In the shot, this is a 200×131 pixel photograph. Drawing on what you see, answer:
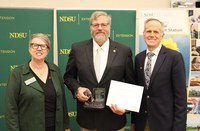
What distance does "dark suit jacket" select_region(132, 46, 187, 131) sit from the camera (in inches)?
90.0

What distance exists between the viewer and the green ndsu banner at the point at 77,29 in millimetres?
3598

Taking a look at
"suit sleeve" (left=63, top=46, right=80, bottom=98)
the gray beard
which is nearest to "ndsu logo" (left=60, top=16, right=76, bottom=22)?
"suit sleeve" (left=63, top=46, right=80, bottom=98)

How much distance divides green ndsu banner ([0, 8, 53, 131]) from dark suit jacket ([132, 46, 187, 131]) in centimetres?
183

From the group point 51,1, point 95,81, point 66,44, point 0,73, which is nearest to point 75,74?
point 95,81

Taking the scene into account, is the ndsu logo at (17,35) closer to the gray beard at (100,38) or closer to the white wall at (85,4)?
the white wall at (85,4)

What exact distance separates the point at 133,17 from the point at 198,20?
0.97 meters

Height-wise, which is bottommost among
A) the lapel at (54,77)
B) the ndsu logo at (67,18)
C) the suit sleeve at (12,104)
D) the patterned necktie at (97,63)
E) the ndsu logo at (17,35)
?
the suit sleeve at (12,104)

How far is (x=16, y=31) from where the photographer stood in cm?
346

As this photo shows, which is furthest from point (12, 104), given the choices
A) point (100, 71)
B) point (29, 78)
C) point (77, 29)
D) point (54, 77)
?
point (77, 29)

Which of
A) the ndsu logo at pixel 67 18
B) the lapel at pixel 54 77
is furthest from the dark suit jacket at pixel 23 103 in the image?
the ndsu logo at pixel 67 18

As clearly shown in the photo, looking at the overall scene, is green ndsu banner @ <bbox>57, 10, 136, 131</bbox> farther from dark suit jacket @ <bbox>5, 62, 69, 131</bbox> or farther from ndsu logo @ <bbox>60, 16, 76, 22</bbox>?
dark suit jacket @ <bbox>5, 62, 69, 131</bbox>

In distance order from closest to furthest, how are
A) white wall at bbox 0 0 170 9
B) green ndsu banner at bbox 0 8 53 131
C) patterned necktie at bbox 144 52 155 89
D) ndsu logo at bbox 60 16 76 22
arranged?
patterned necktie at bbox 144 52 155 89 → green ndsu banner at bbox 0 8 53 131 → ndsu logo at bbox 60 16 76 22 → white wall at bbox 0 0 170 9

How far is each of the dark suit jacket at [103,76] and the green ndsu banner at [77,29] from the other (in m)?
1.05

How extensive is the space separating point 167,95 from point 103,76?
641 millimetres
